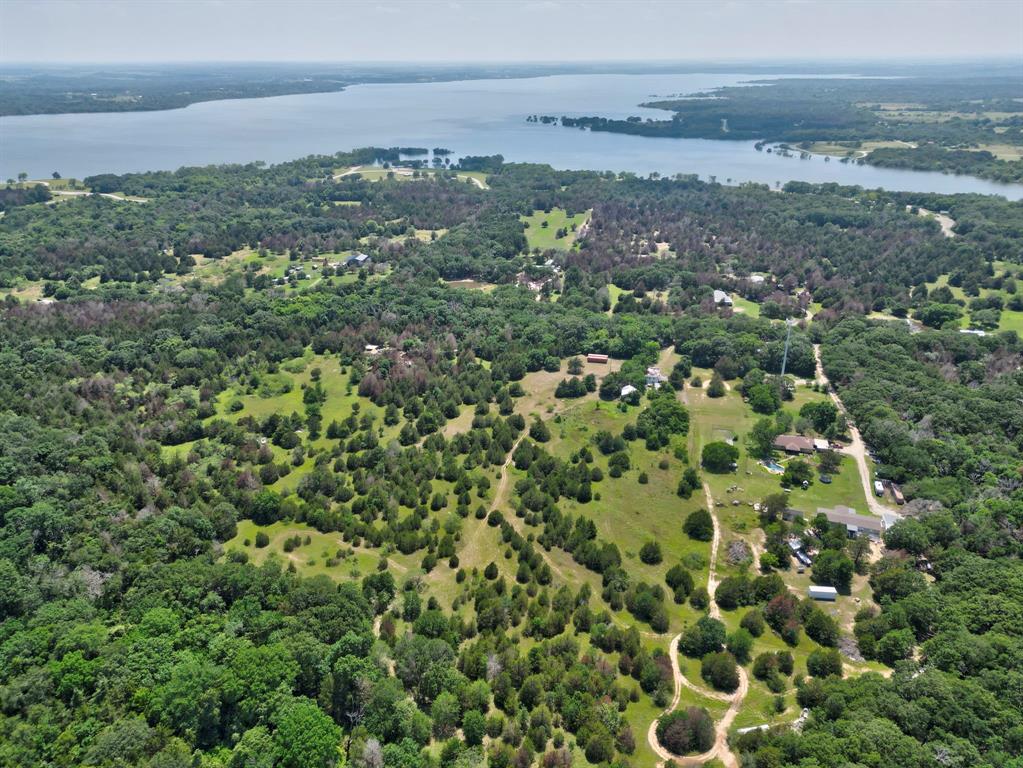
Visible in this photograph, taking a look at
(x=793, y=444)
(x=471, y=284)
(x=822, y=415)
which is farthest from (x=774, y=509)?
(x=471, y=284)

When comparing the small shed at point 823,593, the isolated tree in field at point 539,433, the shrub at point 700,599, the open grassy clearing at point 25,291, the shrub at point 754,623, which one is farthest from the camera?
the open grassy clearing at point 25,291

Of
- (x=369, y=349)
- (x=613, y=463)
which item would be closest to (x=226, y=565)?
(x=613, y=463)

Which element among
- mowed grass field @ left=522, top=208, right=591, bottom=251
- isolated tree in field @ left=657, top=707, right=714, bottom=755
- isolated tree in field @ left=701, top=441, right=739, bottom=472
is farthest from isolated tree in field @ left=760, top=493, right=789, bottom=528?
mowed grass field @ left=522, top=208, right=591, bottom=251

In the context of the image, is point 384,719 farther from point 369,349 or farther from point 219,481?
point 369,349

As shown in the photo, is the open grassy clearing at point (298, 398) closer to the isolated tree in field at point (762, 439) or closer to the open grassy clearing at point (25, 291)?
the isolated tree in field at point (762, 439)

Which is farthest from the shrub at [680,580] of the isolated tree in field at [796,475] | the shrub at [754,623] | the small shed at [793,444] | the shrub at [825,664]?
the small shed at [793,444]

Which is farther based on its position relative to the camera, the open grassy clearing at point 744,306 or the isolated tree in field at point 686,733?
the open grassy clearing at point 744,306

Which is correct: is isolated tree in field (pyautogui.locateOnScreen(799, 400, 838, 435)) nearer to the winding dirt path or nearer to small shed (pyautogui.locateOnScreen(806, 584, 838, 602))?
small shed (pyautogui.locateOnScreen(806, 584, 838, 602))

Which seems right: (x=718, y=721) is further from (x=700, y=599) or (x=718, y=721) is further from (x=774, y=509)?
(x=774, y=509)
